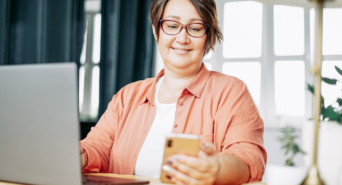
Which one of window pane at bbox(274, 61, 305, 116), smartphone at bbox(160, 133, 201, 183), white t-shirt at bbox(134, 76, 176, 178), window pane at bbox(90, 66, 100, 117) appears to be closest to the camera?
smartphone at bbox(160, 133, 201, 183)

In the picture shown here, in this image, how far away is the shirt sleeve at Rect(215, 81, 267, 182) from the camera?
1232mm

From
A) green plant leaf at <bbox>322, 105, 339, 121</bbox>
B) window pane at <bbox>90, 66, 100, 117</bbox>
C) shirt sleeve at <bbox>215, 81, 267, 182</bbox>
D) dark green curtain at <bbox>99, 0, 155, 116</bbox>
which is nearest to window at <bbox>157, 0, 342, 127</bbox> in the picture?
dark green curtain at <bbox>99, 0, 155, 116</bbox>

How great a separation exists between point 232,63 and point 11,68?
2.45 meters

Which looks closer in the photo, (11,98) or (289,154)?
(289,154)

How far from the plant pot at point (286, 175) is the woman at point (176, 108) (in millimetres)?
395

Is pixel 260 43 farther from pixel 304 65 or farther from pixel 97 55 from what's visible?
pixel 97 55

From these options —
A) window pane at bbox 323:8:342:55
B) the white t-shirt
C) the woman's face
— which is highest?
window pane at bbox 323:8:342:55

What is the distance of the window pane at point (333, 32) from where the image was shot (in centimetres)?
300

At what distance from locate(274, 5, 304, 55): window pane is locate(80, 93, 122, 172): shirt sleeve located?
1817 mm

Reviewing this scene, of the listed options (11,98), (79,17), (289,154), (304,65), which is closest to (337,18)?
(304,65)

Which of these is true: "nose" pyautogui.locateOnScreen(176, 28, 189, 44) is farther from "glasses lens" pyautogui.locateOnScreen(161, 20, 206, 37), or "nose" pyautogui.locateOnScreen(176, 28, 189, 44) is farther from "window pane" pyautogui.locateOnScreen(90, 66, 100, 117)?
"window pane" pyautogui.locateOnScreen(90, 66, 100, 117)

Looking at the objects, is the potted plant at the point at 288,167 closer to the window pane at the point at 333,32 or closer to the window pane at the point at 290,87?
the window pane at the point at 290,87

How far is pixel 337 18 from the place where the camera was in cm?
300

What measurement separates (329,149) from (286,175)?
0.15m
